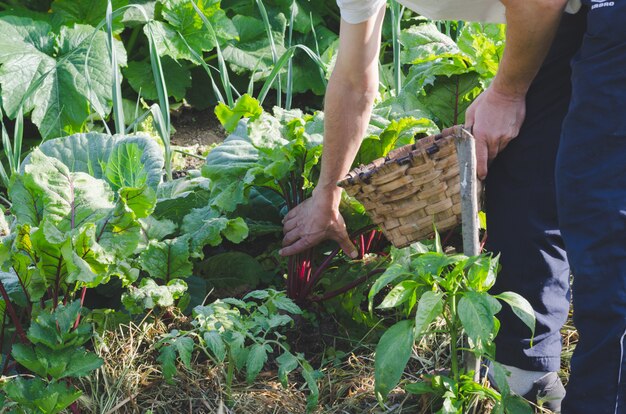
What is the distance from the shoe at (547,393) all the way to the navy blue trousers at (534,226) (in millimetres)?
30

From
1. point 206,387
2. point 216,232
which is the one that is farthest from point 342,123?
point 206,387

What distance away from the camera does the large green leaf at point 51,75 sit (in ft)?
10.9

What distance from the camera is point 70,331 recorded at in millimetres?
2217

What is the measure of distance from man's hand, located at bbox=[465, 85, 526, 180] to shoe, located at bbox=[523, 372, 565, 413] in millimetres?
544

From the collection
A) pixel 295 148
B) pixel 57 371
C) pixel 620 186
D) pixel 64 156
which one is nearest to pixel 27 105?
pixel 64 156

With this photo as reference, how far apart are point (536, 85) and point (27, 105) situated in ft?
6.37

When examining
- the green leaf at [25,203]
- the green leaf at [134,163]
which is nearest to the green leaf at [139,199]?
the green leaf at [134,163]

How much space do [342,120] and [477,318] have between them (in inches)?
29.0

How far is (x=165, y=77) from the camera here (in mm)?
3949

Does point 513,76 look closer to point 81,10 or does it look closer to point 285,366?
point 285,366

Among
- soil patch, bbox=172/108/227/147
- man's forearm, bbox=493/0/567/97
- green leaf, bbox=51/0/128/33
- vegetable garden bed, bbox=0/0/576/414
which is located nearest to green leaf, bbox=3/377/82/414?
vegetable garden bed, bbox=0/0/576/414

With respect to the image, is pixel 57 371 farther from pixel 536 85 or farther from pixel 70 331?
pixel 536 85

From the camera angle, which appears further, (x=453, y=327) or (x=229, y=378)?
(x=229, y=378)

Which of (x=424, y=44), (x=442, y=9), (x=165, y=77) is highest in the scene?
(x=442, y=9)
